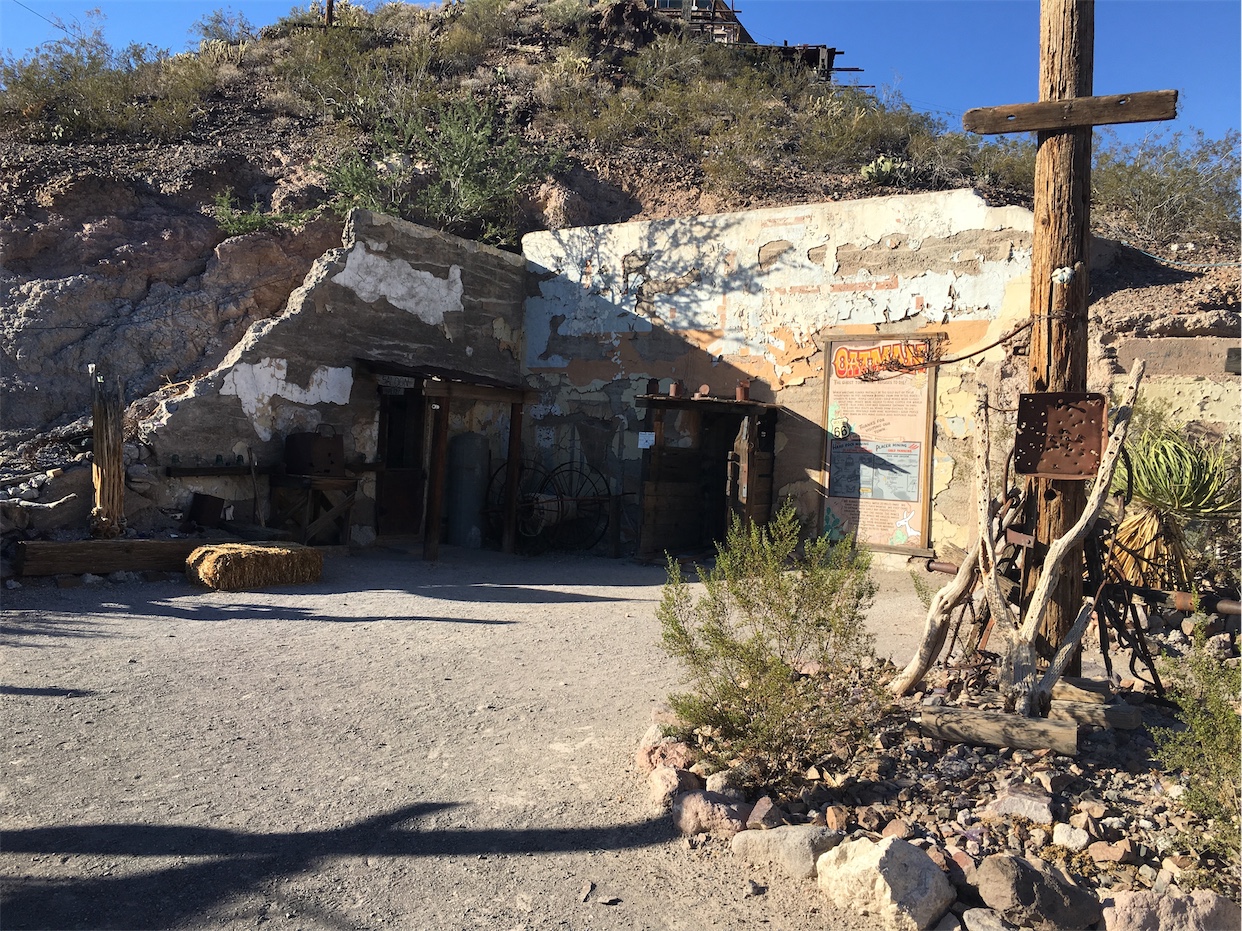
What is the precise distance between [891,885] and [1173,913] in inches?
32.3

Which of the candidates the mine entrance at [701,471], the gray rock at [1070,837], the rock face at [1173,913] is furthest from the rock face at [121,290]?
the rock face at [1173,913]

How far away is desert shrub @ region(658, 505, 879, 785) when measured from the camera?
385 centimetres

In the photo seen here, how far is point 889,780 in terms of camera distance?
381 centimetres

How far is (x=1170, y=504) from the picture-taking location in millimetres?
7234

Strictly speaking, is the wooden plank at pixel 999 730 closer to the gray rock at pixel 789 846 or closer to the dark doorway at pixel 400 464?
the gray rock at pixel 789 846

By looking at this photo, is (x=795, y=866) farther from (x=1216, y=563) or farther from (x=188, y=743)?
(x=1216, y=563)

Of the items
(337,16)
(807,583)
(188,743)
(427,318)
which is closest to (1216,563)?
(807,583)

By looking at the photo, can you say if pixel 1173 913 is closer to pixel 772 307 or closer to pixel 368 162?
pixel 772 307

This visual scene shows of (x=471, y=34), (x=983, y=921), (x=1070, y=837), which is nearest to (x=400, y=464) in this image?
(x=1070, y=837)

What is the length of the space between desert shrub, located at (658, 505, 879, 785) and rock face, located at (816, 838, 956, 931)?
0.75 m

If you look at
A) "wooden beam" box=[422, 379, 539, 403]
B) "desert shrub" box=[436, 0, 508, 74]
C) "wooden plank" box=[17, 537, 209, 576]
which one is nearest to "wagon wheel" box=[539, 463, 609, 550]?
"wooden beam" box=[422, 379, 539, 403]

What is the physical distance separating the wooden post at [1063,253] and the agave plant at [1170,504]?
2652mm

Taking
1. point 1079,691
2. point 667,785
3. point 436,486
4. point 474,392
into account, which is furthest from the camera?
point 474,392

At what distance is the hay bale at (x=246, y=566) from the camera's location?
25.5 ft
